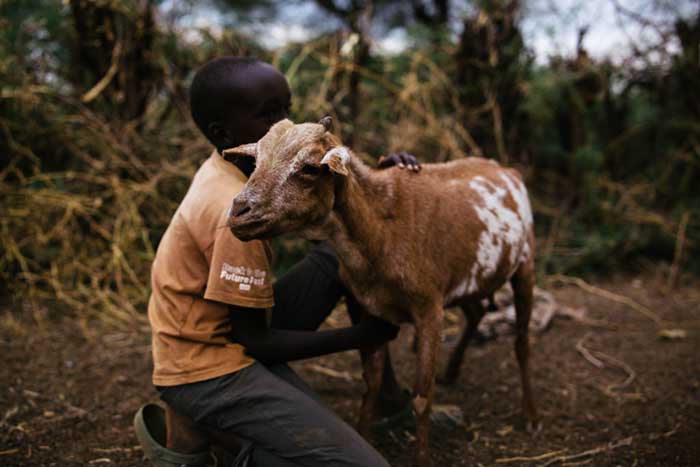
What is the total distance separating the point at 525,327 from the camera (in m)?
3.67

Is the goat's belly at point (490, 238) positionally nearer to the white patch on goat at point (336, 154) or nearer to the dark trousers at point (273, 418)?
the dark trousers at point (273, 418)

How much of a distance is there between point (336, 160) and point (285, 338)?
0.87 metres

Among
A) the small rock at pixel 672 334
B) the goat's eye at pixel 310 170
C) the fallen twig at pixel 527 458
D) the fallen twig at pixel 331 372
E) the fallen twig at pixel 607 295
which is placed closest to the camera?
the goat's eye at pixel 310 170

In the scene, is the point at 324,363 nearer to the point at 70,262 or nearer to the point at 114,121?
the point at 70,262

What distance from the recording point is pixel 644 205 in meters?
7.18

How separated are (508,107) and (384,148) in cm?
156

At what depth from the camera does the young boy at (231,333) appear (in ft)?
7.72

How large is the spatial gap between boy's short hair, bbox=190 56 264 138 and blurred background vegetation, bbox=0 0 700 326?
9.68 feet

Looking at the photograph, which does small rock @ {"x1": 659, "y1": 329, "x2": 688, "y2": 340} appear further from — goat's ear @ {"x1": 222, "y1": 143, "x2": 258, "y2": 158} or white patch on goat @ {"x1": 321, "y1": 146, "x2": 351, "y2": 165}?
goat's ear @ {"x1": 222, "y1": 143, "x2": 258, "y2": 158}

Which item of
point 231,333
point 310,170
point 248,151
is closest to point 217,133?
point 248,151

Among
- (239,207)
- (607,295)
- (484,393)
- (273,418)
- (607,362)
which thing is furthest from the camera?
(607,295)

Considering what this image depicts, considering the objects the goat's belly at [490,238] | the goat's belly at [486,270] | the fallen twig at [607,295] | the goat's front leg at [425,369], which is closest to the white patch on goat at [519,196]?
the goat's belly at [490,238]

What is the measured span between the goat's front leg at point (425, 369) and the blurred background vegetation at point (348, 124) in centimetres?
303

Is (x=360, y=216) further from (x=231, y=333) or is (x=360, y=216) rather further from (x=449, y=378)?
(x=449, y=378)
